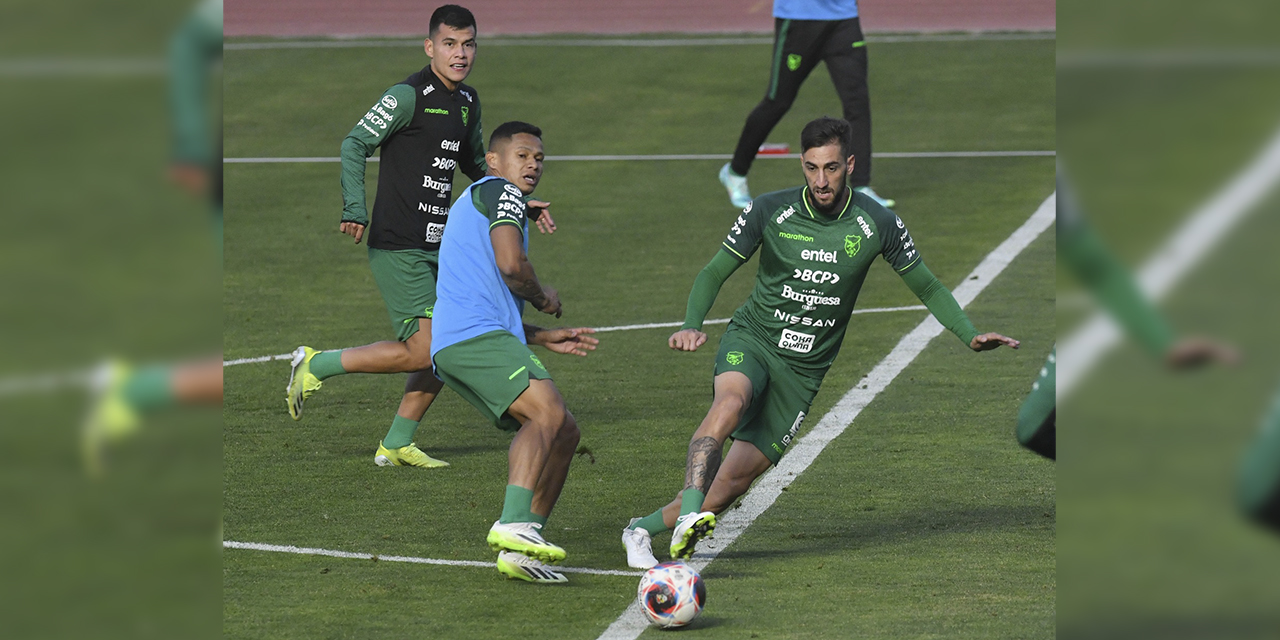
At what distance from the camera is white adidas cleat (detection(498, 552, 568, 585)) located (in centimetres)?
616

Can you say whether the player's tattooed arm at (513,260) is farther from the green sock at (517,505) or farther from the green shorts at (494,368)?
the green sock at (517,505)

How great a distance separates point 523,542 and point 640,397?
3.72m

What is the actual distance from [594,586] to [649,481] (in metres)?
1.66

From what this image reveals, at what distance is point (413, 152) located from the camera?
8.37 m

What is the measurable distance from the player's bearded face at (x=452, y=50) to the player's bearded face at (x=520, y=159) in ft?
5.35

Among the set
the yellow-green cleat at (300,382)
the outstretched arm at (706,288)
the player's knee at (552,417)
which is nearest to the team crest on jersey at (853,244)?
the outstretched arm at (706,288)

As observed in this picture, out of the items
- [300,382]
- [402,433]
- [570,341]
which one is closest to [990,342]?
[570,341]
